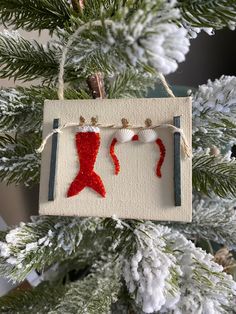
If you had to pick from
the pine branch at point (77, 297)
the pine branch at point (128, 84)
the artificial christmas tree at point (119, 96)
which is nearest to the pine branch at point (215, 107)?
the artificial christmas tree at point (119, 96)

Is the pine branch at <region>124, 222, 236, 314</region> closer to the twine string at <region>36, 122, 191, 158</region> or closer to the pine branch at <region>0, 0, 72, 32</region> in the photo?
the twine string at <region>36, 122, 191, 158</region>

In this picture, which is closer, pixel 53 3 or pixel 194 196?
pixel 53 3

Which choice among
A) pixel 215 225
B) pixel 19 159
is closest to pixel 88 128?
pixel 19 159

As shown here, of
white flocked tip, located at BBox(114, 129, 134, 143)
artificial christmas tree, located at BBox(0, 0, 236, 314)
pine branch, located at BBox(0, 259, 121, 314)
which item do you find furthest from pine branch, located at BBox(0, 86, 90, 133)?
pine branch, located at BBox(0, 259, 121, 314)

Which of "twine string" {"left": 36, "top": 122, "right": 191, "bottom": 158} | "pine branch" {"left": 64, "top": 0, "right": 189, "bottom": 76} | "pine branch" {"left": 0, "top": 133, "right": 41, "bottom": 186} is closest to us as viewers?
"pine branch" {"left": 64, "top": 0, "right": 189, "bottom": 76}

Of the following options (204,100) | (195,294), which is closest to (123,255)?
(195,294)

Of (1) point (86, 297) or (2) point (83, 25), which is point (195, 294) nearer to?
(1) point (86, 297)
